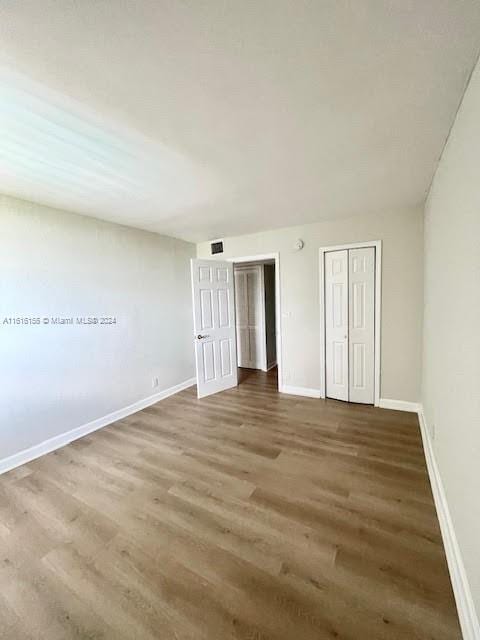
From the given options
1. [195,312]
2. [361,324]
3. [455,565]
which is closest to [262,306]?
[195,312]

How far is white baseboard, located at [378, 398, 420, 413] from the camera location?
3.09 meters

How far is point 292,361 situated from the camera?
386cm

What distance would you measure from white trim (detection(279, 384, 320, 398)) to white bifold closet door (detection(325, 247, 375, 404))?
0.78 ft

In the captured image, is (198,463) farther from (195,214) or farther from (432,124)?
(432,124)

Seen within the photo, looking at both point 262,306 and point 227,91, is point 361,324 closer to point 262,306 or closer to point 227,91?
point 262,306

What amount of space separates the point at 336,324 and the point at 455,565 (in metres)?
2.48

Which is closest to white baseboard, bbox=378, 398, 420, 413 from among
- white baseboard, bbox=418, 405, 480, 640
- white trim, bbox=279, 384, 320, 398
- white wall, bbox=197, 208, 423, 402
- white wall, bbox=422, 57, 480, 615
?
white wall, bbox=197, 208, 423, 402

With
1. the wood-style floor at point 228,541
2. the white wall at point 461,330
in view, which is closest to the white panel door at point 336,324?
the wood-style floor at point 228,541

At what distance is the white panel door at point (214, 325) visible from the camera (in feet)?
12.5

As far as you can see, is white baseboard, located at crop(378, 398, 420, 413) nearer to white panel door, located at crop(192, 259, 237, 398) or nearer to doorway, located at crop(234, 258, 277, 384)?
white panel door, located at crop(192, 259, 237, 398)

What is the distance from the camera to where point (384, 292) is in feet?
10.3

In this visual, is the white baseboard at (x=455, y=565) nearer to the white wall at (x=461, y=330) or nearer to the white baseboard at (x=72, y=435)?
the white wall at (x=461, y=330)

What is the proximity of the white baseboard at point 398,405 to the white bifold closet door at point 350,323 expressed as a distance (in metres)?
0.12

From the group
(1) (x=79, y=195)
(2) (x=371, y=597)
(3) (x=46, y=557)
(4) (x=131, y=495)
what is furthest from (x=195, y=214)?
(2) (x=371, y=597)
